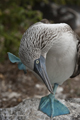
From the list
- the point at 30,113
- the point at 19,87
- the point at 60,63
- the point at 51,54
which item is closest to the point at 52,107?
the point at 30,113

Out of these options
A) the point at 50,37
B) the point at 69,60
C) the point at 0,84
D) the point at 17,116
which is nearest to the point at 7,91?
the point at 0,84

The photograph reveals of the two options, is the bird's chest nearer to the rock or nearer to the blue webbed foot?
the blue webbed foot

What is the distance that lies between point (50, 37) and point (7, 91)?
2258mm

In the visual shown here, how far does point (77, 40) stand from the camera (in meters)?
2.25

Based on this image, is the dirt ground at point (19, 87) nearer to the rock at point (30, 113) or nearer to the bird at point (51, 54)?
the rock at point (30, 113)

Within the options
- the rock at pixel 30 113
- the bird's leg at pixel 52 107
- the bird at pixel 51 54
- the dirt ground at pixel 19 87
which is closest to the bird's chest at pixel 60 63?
the bird at pixel 51 54

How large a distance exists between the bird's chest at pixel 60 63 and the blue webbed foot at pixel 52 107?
35 cm

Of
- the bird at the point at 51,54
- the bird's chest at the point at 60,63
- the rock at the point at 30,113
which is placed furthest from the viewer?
the rock at the point at 30,113

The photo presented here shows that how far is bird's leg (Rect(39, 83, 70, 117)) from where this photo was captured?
251cm

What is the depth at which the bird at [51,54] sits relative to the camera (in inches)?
71.4

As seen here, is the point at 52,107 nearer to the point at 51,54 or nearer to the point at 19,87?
the point at 51,54

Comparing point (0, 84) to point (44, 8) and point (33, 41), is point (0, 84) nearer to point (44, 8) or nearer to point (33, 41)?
point (33, 41)

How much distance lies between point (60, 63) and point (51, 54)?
188 mm

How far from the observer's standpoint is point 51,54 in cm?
212
